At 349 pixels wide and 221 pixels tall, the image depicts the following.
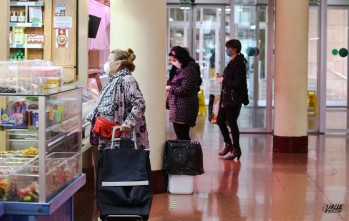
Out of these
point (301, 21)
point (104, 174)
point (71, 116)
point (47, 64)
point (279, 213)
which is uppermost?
point (301, 21)

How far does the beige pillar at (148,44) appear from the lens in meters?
7.15

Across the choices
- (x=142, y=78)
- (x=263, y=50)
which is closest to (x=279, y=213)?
(x=142, y=78)

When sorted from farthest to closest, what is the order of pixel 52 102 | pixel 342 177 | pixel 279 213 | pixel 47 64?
1. pixel 342 177
2. pixel 279 213
3. pixel 47 64
4. pixel 52 102

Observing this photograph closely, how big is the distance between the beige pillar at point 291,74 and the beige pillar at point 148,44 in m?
4.01

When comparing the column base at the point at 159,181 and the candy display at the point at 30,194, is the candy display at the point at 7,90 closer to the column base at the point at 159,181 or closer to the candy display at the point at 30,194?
the candy display at the point at 30,194

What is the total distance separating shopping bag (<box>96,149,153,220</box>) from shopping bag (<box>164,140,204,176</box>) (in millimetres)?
2215

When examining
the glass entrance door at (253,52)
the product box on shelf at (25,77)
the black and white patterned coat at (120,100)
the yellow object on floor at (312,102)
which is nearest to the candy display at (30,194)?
Result: the product box on shelf at (25,77)

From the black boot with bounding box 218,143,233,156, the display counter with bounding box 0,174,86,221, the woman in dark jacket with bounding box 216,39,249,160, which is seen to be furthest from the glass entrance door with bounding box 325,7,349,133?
the display counter with bounding box 0,174,86,221

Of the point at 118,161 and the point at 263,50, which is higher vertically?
the point at 263,50

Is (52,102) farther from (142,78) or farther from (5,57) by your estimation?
(142,78)

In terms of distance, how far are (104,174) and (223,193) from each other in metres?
2.84

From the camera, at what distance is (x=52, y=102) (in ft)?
13.6

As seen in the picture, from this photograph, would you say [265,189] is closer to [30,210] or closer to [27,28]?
[27,28]

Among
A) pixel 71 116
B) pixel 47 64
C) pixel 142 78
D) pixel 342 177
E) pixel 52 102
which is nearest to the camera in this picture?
pixel 52 102
